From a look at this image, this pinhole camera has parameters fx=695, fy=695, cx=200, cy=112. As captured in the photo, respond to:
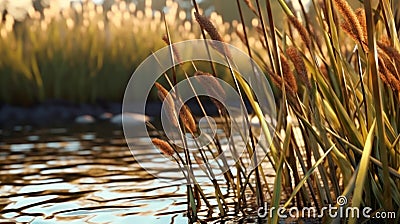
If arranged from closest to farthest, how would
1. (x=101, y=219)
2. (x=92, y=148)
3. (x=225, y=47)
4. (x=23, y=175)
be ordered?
(x=225, y=47)
(x=101, y=219)
(x=23, y=175)
(x=92, y=148)

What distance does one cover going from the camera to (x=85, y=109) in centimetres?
637

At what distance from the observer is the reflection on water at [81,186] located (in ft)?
6.70

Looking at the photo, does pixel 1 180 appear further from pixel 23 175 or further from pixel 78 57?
pixel 78 57

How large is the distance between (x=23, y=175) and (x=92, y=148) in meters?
0.99

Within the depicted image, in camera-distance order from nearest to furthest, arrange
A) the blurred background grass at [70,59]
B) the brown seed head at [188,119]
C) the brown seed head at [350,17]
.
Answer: the brown seed head at [350,17] < the brown seed head at [188,119] < the blurred background grass at [70,59]

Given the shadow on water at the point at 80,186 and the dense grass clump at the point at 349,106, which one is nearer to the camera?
the dense grass clump at the point at 349,106

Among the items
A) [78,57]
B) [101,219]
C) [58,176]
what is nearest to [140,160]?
[58,176]

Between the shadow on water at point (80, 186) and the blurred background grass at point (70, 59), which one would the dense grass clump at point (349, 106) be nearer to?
the shadow on water at point (80, 186)

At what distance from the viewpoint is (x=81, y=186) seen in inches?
101

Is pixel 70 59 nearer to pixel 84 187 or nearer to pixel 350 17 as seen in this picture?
pixel 84 187

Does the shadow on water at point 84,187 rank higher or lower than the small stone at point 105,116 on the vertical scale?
lower

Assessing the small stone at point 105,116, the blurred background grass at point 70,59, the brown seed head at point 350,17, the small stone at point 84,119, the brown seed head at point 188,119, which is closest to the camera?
the brown seed head at point 350,17

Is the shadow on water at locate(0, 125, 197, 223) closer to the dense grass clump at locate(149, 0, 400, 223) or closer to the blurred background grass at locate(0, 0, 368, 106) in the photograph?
the dense grass clump at locate(149, 0, 400, 223)

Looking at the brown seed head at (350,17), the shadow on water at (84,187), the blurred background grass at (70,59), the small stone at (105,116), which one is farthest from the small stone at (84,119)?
the brown seed head at (350,17)
